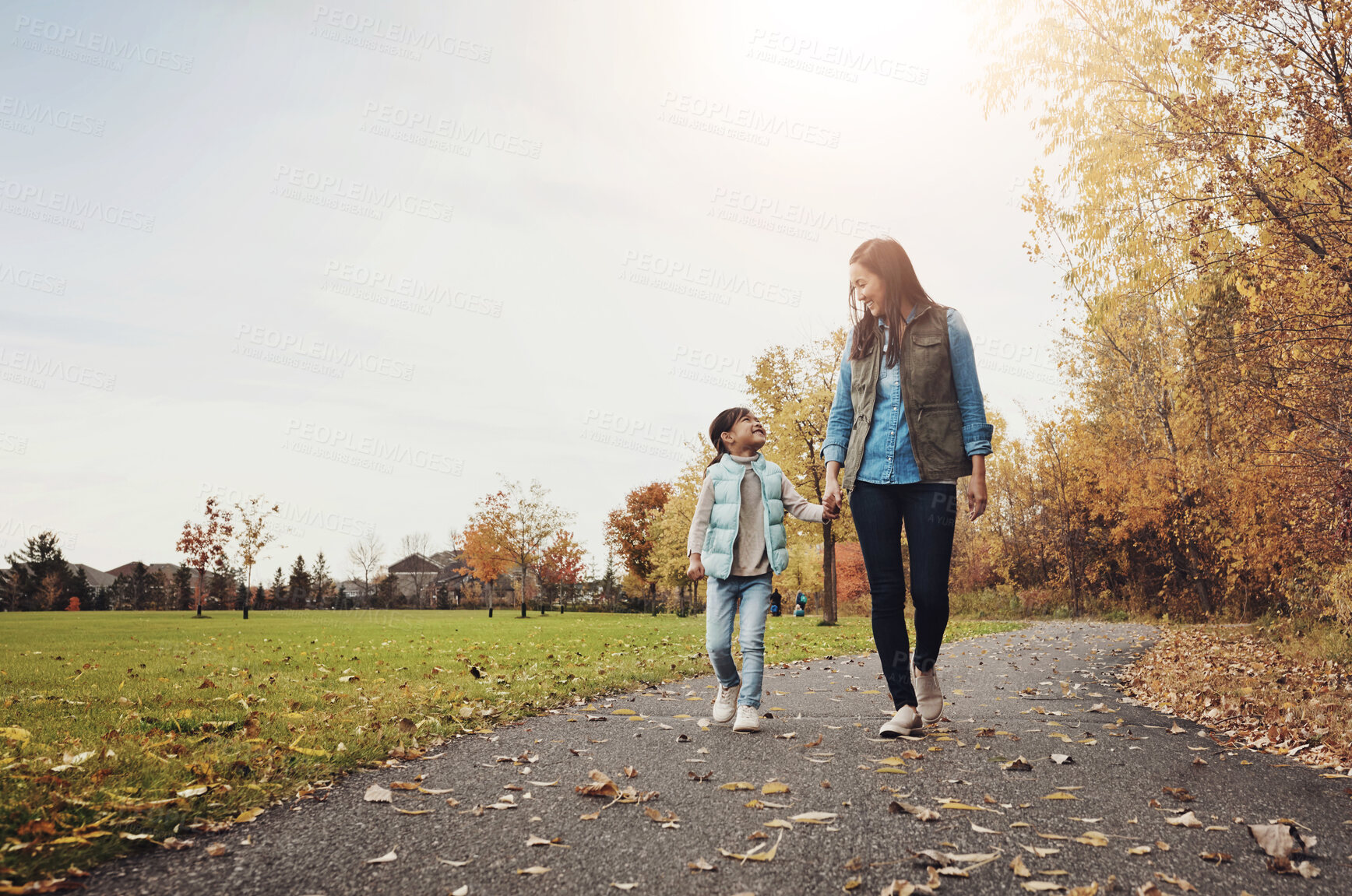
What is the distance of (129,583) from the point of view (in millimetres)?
54219

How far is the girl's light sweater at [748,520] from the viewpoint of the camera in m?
4.73

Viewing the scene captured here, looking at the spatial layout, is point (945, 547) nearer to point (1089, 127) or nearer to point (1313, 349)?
point (1313, 349)

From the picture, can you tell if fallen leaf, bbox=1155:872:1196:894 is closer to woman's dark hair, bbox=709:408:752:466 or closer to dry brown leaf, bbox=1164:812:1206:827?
dry brown leaf, bbox=1164:812:1206:827

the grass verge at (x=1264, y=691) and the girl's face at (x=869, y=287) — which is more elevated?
the girl's face at (x=869, y=287)

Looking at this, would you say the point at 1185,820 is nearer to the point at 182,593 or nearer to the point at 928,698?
the point at 928,698

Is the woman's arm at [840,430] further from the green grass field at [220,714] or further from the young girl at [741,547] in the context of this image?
the green grass field at [220,714]

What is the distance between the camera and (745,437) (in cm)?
490

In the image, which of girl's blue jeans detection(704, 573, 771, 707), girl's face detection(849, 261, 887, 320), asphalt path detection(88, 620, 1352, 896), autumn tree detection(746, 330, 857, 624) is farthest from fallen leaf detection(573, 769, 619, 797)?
autumn tree detection(746, 330, 857, 624)

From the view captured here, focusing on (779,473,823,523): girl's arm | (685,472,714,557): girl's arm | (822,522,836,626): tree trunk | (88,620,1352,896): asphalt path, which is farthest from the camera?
(822,522,836,626): tree trunk

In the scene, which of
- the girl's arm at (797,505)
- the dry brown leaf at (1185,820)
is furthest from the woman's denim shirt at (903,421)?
the dry brown leaf at (1185,820)

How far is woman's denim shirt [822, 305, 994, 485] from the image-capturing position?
3939mm

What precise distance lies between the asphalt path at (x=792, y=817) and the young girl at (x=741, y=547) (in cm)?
36

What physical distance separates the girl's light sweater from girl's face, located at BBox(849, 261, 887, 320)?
3.80ft

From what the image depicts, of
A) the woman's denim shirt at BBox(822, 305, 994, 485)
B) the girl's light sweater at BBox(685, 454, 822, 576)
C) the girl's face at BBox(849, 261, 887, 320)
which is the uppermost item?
the girl's face at BBox(849, 261, 887, 320)
